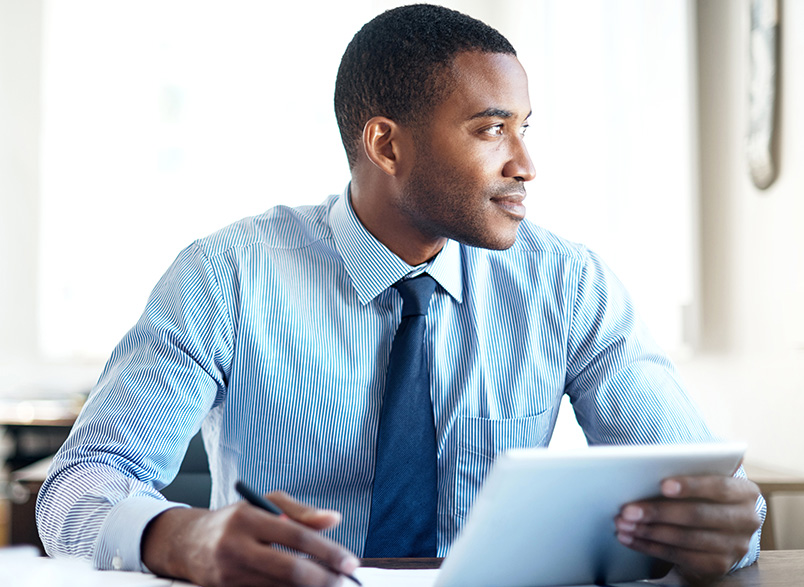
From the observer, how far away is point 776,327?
1.96m

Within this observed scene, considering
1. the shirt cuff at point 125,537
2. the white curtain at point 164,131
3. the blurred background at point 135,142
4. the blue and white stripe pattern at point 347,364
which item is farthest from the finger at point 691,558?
the white curtain at point 164,131

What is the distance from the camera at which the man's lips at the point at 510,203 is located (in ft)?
3.85

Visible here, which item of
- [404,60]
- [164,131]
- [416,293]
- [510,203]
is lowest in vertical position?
[416,293]

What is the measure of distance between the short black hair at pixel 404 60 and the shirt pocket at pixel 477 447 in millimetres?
504

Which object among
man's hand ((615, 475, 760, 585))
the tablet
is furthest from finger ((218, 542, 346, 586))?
man's hand ((615, 475, 760, 585))

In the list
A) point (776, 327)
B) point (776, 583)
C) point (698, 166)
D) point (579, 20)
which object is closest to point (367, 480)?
point (776, 583)

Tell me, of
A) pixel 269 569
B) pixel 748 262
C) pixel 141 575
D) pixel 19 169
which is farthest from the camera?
pixel 19 169

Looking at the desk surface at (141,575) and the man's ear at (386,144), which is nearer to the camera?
the desk surface at (141,575)

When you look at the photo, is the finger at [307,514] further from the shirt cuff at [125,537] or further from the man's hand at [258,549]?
the shirt cuff at [125,537]

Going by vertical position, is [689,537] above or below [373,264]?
below

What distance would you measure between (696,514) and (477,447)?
0.45 m

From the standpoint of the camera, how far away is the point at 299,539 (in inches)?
24.1

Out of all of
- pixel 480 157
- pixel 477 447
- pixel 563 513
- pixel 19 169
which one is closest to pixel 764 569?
pixel 563 513

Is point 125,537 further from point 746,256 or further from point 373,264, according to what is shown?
point 746,256
